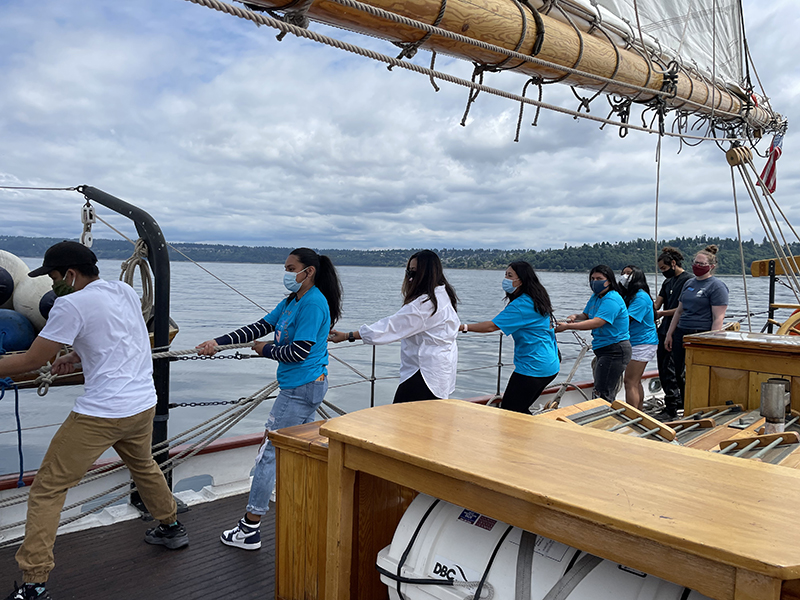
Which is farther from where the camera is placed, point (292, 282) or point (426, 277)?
point (426, 277)

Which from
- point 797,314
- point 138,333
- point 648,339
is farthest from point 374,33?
point 797,314

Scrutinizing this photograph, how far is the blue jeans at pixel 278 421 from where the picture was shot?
290 cm

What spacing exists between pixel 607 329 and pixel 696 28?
2781 millimetres

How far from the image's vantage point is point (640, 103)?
15.6 ft

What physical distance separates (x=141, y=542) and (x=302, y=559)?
4.65 feet

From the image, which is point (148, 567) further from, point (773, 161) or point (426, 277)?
point (773, 161)

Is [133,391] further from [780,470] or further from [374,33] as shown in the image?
[780,470]

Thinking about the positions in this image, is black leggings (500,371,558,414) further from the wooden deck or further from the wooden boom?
the wooden boom

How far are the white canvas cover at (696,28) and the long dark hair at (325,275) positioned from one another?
2657 mm

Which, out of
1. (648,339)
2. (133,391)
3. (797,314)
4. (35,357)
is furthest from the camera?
(797,314)

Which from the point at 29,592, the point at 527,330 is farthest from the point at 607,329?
the point at 29,592

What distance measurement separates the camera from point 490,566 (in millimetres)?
1503

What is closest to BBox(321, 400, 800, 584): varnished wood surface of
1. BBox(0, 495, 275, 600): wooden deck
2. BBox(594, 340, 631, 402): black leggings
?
BBox(0, 495, 275, 600): wooden deck

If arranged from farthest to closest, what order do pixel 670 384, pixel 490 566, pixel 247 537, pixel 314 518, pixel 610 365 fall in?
pixel 670 384, pixel 610 365, pixel 247 537, pixel 314 518, pixel 490 566
